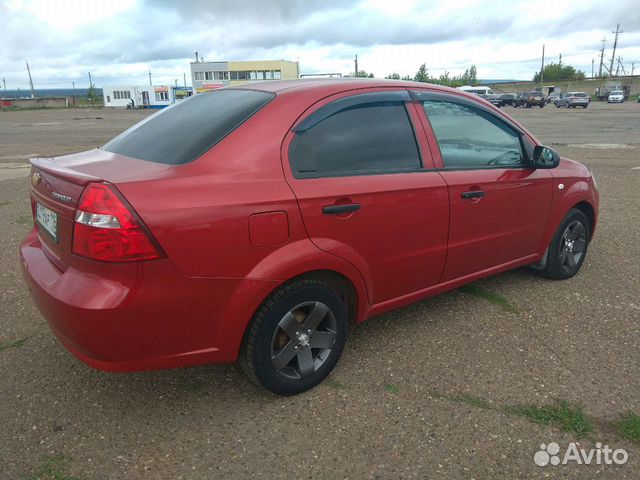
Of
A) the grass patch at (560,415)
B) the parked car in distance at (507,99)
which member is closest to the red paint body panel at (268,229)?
the grass patch at (560,415)

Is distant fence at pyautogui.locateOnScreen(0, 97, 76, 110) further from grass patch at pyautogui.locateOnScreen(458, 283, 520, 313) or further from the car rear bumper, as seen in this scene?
the car rear bumper

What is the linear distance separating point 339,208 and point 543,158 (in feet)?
6.48

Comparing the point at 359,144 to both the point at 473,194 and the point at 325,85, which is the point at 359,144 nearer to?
the point at 325,85

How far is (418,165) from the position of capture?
3100mm

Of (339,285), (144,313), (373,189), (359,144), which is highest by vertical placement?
(359,144)

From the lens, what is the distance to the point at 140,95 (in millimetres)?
79125

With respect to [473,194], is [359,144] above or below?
above

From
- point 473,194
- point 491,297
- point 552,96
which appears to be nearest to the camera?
point 473,194

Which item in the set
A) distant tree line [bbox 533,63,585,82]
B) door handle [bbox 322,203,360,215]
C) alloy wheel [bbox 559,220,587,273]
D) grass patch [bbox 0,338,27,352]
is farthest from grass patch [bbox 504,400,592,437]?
distant tree line [bbox 533,63,585,82]

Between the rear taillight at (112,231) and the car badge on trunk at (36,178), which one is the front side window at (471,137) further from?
the car badge on trunk at (36,178)

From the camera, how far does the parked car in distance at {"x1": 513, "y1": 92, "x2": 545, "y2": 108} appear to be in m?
48.5

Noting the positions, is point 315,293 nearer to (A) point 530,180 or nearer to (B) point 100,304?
(B) point 100,304

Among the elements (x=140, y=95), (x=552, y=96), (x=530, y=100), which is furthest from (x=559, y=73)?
(x=140, y=95)

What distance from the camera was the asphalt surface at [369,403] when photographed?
7.51 ft
